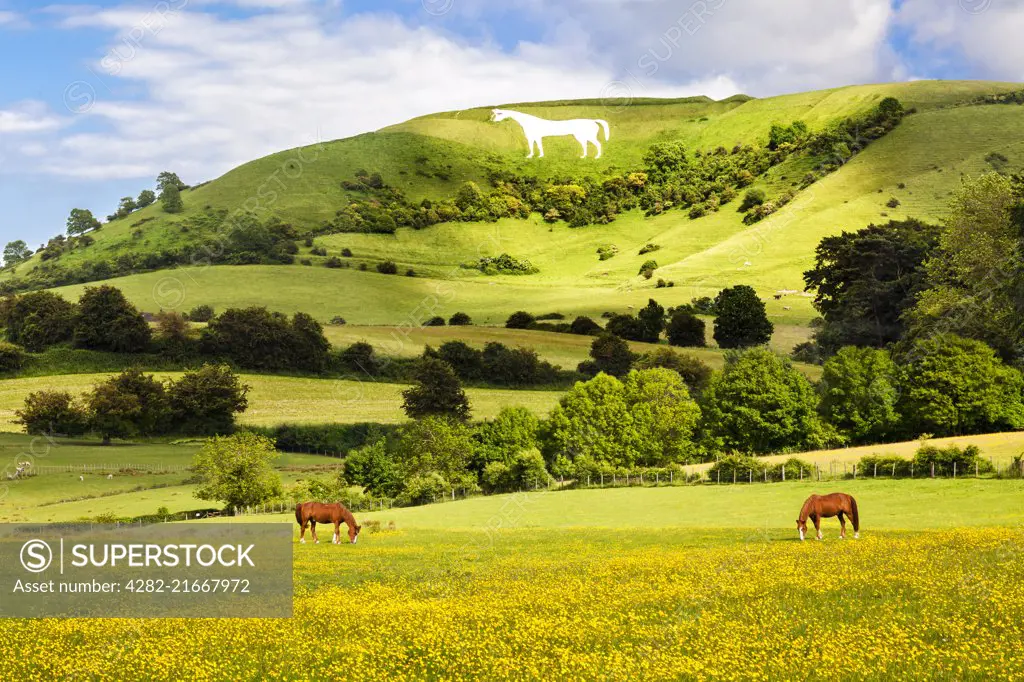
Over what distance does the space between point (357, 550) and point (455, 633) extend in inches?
831

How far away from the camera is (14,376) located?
5197 inches

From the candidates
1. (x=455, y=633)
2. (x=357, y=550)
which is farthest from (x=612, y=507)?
(x=455, y=633)

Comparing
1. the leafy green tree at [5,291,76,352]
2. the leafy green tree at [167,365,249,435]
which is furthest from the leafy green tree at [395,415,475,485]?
the leafy green tree at [5,291,76,352]

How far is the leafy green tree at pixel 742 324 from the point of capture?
15400 centimetres

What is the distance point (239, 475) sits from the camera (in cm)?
7638

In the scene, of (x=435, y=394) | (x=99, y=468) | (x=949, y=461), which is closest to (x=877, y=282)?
(x=435, y=394)

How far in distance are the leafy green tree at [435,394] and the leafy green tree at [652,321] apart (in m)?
51.6

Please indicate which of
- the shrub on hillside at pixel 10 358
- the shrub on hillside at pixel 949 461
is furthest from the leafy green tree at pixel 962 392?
the shrub on hillside at pixel 10 358

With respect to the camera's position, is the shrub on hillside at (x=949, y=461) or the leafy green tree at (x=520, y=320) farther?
the leafy green tree at (x=520, y=320)

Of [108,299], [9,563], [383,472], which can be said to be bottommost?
[383,472]

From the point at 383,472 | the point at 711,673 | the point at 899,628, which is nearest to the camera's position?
the point at 711,673

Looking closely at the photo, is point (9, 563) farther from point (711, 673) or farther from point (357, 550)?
point (711, 673)

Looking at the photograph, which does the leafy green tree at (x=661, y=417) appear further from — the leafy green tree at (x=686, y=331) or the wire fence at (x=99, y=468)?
the leafy green tree at (x=686, y=331)
